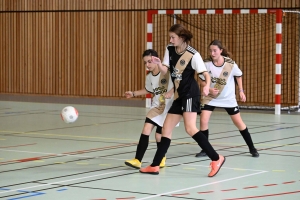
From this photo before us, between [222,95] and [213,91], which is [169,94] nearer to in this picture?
[213,91]

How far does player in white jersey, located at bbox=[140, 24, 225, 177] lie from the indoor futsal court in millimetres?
227

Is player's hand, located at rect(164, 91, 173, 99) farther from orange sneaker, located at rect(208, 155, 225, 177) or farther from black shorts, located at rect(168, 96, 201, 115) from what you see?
orange sneaker, located at rect(208, 155, 225, 177)

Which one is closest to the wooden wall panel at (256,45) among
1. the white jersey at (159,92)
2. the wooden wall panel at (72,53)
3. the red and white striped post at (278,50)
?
the wooden wall panel at (72,53)

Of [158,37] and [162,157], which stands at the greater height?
[158,37]

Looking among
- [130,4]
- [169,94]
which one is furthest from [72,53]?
[169,94]

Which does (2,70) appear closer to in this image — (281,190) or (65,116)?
(65,116)

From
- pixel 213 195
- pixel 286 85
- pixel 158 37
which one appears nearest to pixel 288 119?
pixel 286 85

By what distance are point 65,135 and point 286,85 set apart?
7047 millimetres

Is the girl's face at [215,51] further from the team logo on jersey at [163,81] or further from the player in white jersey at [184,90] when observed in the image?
the player in white jersey at [184,90]

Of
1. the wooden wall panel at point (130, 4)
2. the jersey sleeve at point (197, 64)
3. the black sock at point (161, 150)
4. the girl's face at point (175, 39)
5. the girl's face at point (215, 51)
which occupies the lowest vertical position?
the black sock at point (161, 150)

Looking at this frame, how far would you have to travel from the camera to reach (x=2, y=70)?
760 inches

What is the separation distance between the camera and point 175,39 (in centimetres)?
664

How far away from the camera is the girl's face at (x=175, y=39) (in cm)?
662

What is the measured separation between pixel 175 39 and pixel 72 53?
11.8 m
